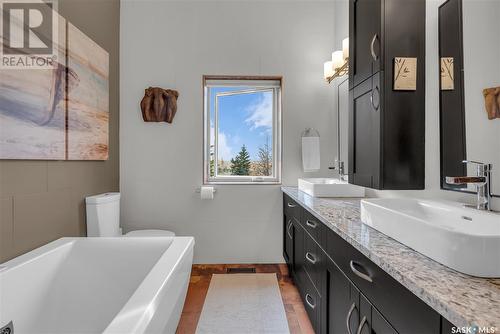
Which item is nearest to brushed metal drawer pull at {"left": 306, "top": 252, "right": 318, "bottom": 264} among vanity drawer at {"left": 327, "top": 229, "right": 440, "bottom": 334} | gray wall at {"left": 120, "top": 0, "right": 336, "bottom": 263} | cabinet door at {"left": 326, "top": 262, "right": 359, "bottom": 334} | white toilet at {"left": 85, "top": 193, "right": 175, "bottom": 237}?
cabinet door at {"left": 326, "top": 262, "right": 359, "bottom": 334}

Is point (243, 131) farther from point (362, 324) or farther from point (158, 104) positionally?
point (362, 324)

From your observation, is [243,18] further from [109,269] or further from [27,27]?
[109,269]

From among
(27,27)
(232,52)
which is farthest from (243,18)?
(27,27)

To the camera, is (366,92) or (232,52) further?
(232,52)

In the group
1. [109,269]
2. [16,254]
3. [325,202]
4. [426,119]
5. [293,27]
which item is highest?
[293,27]

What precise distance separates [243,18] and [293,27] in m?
0.53

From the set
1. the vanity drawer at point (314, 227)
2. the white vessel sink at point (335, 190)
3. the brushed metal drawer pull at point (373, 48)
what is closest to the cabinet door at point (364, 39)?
the brushed metal drawer pull at point (373, 48)

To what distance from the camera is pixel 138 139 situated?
2.62 meters

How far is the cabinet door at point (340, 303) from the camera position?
994 millimetres

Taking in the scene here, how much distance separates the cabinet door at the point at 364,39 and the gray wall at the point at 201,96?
940mm

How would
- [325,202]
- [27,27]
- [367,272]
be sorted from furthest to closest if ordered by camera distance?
1. [325,202]
2. [27,27]
3. [367,272]

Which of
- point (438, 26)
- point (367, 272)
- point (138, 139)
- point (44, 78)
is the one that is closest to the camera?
point (367, 272)

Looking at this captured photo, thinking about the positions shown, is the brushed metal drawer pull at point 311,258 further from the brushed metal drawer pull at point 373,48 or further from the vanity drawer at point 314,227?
the brushed metal drawer pull at point 373,48

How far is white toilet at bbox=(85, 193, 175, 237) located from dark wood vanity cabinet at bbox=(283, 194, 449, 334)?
131cm
